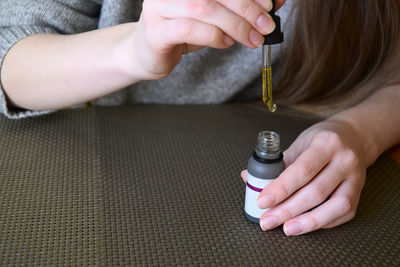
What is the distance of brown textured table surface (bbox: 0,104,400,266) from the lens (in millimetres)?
441

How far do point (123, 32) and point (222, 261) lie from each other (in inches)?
14.2

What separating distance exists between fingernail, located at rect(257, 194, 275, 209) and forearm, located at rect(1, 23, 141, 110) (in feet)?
0.84

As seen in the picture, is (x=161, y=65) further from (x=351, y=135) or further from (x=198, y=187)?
(x=351, y=135)

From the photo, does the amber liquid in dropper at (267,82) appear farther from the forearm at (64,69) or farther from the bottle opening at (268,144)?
the forearm at (64,69)

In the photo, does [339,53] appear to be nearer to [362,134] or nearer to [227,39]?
[362,134]

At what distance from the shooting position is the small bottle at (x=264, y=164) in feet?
1.53

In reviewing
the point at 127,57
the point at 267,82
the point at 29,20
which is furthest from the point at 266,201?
the point at 29,20

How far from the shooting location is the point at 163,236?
46 cm

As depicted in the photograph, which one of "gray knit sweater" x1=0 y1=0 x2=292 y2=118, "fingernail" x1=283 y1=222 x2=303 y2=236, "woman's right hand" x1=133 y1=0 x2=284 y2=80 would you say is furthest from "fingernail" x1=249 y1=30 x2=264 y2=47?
"gray knit sweater" x1=0 y1=0 x2=292 y2=118

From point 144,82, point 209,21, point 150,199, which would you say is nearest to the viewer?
point 209,21

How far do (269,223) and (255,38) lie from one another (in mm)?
212

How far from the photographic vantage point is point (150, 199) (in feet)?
1.73

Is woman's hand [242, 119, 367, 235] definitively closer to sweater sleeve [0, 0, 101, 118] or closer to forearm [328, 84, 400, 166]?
forearm [328, 84, 400, 166]

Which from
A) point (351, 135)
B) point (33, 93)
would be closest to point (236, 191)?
point (351, 135)
